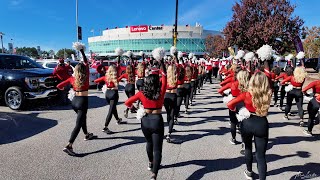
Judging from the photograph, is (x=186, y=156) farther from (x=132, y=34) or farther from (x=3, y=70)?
(x=132, y=34)

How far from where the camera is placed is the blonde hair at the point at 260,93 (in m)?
4.06

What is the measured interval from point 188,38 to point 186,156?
10036 cm

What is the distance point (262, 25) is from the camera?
23812mm

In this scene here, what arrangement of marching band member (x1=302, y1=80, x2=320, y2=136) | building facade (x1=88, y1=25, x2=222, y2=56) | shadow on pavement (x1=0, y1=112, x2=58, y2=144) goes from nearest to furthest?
marching band member (x1=302, y1=80, x2=320, y2=136) → shadow on pavement (x1=0, y1=112, x2=58, y2=144) → building facade (x1=88, y1=25, x2=222, y2=56)

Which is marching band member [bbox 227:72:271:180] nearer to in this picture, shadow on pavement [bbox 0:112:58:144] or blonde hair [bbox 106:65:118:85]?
blonde hair [bbox 106:65:118:85]

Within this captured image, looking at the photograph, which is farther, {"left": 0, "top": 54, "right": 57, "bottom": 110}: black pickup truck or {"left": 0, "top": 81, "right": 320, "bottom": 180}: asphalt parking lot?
{"left": 0, "top": 54, "right": 57, "bottom": 110}: black pickup truck

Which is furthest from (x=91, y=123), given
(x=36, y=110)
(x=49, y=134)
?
(x=36, y=110)

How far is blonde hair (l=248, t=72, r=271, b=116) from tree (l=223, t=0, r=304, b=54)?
21.0 meters

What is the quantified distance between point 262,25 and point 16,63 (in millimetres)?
19596

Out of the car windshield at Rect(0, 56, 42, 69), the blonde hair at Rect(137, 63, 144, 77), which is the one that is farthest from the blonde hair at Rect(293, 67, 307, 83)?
the car windshield at Rect(0, 56, 42, 69)

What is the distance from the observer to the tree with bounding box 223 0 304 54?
929 inches

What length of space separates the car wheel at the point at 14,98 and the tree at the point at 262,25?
19389 millimetres

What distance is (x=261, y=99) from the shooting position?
4.11m

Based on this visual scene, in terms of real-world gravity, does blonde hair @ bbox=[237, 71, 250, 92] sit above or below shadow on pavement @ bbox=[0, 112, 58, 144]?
above
